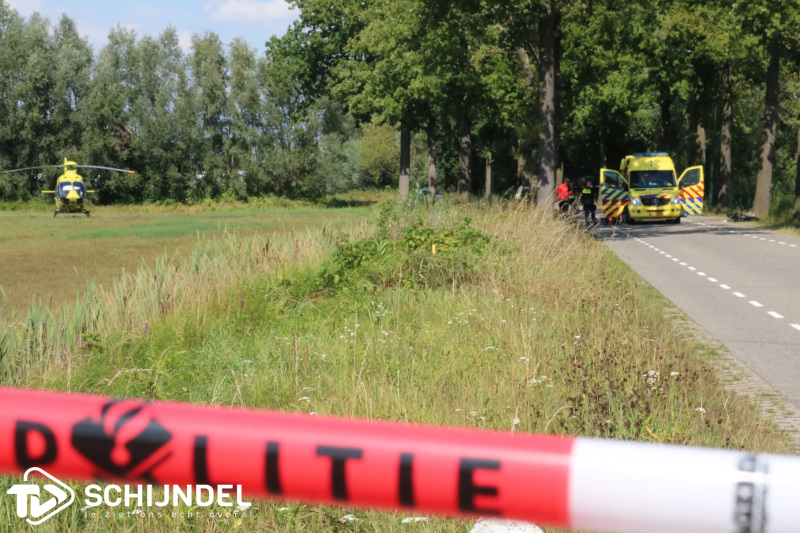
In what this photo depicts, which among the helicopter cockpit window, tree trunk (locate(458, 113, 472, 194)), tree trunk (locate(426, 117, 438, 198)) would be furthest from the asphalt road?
the helicopter cockpit window

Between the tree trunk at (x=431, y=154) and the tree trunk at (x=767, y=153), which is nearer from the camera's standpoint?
the tree trunk at (x=767, y=153)

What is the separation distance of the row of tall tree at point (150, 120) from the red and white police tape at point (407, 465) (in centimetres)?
7545

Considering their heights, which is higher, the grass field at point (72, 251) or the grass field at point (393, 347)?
the grass field at point (393, 347)

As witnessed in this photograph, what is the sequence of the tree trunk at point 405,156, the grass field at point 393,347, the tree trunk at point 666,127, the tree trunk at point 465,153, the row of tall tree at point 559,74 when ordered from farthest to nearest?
the tree trunk at point 405,156 → the tree trunk at point 465,153 → the tree trunk at point 666,127 → the row of tall tree at point 559,74 → the grass field at point 393,347

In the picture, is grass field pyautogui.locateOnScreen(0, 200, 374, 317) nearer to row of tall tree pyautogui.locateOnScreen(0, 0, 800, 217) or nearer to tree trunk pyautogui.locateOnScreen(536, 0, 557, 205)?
tree trunk pyautogui.locateOnScreen(536, 0, 557, 205)

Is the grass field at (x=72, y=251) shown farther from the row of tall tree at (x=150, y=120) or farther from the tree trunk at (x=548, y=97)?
the row of tall tree at (x=150, y=120)

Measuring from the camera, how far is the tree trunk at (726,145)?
47875mm

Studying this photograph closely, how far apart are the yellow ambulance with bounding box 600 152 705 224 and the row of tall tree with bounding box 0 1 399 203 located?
36.3 metres

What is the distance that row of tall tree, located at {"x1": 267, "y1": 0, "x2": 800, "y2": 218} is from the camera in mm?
29984

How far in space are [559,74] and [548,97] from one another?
3.12 metres

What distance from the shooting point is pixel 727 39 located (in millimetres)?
43344

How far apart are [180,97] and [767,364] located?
75.5 m

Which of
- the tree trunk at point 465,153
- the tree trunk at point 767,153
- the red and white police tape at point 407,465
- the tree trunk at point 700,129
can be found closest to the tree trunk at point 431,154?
the tree trunk at point 465,153

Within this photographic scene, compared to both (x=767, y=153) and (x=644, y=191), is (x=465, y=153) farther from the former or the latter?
(x=767, y=153)
